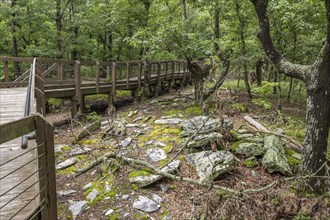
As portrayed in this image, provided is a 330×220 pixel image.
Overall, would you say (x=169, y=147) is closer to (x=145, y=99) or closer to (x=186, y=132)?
(x=186, y=132)

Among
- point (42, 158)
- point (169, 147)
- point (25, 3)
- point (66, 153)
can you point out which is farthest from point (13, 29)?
point (42, 158)

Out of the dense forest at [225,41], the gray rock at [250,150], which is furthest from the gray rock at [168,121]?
the gray rock at [250,150]

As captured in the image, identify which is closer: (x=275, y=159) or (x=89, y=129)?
(x=275, y=159)

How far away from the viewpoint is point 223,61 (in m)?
9.86

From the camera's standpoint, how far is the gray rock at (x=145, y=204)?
14.4 ft

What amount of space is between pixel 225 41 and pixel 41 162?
28.0 ft

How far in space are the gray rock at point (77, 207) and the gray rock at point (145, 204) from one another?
0.92 meters

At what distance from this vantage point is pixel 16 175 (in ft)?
10.8

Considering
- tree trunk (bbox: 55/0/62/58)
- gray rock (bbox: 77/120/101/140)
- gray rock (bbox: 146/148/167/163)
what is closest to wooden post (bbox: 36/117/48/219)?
gray rock (bbox: 146/148/167/163)

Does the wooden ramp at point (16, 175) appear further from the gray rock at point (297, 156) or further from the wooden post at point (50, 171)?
the gray rock at point (297, 156)

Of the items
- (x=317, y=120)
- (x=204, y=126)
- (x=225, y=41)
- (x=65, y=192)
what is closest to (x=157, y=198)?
(x=65, y=192)

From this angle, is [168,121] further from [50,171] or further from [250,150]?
[50,171]

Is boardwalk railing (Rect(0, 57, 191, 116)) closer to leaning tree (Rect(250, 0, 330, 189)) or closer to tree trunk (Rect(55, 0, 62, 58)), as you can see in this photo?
tree trunk (Rect(55, 0, 62, 58))

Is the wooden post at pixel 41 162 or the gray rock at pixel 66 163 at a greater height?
the wooden post at pixel 41 162
